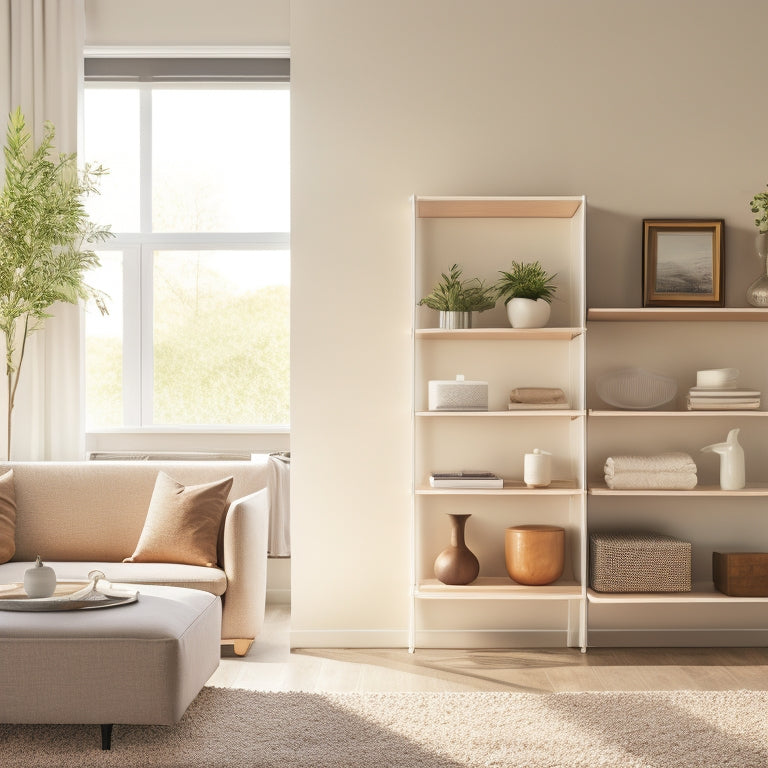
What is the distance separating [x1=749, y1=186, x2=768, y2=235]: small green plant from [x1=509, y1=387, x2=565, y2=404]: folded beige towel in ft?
3.70

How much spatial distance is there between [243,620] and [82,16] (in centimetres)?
320

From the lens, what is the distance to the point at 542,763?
2.58m

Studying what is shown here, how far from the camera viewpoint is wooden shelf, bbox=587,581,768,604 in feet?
11.7

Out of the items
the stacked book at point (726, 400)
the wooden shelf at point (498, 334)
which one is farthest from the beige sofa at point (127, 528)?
the stacked book at point (726, 400)

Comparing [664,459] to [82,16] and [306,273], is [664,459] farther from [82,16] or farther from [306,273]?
[82,16]

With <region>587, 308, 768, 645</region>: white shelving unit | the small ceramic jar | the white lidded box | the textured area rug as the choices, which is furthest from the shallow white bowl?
the small ceramic jar

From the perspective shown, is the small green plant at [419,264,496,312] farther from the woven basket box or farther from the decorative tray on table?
the decorative tray on table

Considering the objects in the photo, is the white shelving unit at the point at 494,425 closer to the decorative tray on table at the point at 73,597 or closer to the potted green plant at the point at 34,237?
the decorative tray on table at the point at 73,597

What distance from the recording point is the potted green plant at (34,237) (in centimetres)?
416

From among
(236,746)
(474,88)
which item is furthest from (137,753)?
(474,88)

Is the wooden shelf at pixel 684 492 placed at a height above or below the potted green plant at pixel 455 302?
below

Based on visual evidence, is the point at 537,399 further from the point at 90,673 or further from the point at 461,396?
the point at 90,673

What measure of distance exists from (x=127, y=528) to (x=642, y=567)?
87.2 inches

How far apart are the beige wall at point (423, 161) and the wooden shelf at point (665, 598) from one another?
850 mm
